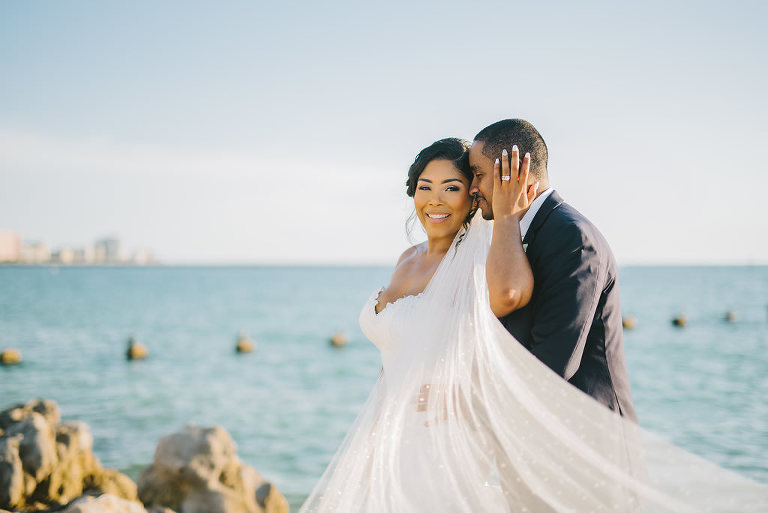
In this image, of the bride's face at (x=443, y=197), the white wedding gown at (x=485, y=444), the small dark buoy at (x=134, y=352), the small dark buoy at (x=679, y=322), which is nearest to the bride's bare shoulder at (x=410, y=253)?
the bride's face at (x=443, y=197)

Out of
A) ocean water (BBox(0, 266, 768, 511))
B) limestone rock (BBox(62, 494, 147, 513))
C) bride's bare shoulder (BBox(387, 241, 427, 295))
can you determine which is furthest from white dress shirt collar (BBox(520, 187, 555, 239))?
ocean water (BBox(0, 266, 768, 511))

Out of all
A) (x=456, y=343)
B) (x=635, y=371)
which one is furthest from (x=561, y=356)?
(x=635, y=371)

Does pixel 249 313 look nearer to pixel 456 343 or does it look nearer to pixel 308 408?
pixel 308 408

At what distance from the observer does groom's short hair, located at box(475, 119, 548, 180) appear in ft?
8.75

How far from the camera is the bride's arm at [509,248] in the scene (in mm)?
2469

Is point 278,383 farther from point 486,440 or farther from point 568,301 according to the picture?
point 568,301

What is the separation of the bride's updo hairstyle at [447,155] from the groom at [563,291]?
1.60ft

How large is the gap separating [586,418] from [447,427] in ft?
1.91

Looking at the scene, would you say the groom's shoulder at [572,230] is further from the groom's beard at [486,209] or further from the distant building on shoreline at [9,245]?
the distant building on shoreline at [9,245]

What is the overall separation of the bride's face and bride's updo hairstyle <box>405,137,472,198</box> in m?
0.02

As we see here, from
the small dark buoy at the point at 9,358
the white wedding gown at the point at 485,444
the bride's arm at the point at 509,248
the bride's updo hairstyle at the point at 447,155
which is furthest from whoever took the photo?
the small dark buoy at the point at 9,358

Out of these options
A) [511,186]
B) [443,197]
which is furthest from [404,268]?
[511,186]

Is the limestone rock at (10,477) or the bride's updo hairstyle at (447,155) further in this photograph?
the limestone rock at (10,477)

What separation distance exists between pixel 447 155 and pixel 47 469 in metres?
5.11
